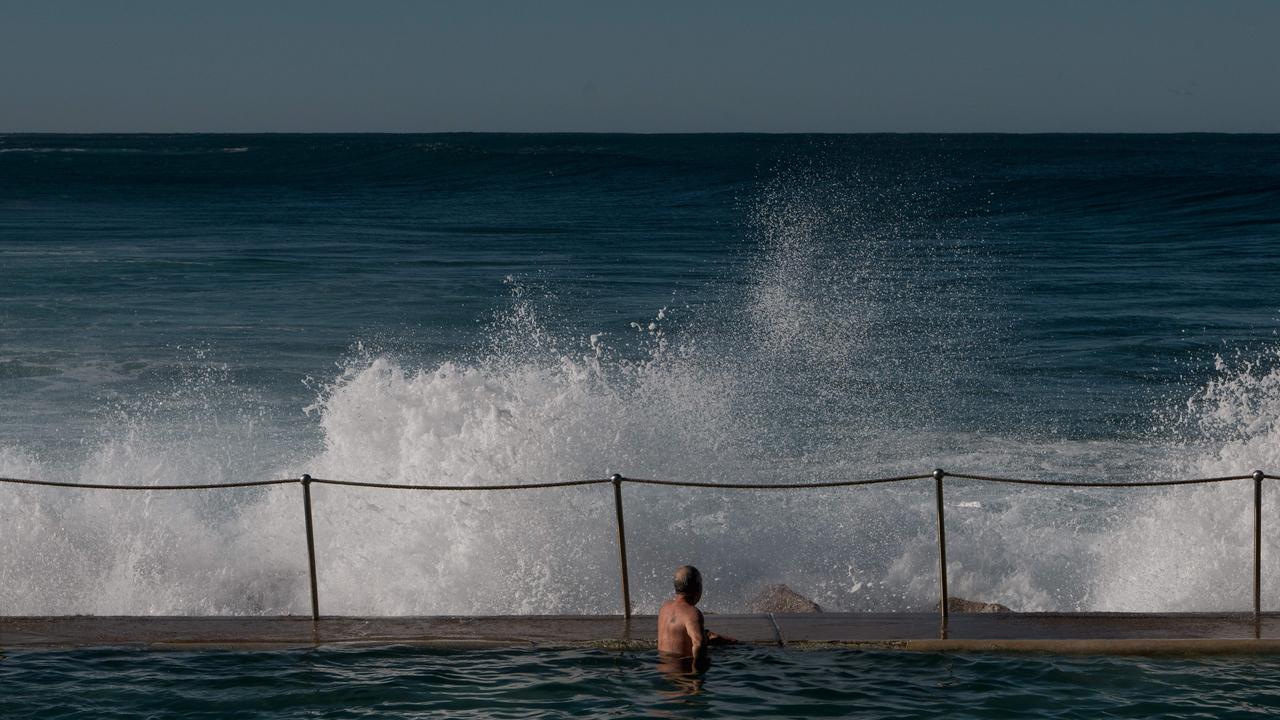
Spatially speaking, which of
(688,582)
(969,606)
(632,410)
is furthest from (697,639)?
(632,410)

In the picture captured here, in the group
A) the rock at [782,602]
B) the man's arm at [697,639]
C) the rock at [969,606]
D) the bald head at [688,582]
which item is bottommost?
the rock at [969,606]

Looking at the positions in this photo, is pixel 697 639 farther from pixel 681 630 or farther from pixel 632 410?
pixel 632 410

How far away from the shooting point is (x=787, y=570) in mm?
12359

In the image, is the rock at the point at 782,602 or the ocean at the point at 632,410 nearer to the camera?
the rock at the point at 782,602

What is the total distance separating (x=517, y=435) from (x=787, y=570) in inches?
108

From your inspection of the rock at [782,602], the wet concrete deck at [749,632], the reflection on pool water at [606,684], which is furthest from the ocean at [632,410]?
the reflection on pool water at [606,684]

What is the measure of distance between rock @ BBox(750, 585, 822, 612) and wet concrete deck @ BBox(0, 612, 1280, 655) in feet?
4.32

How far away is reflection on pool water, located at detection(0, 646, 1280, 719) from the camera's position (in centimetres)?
688

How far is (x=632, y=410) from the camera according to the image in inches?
612

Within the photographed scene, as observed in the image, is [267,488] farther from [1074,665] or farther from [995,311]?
[995,311]

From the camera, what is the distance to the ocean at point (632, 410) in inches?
469

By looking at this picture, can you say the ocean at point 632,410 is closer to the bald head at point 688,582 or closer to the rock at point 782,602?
the rock at point 782,602

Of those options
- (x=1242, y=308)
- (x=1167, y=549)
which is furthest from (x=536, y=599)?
(x=1242, y=308)

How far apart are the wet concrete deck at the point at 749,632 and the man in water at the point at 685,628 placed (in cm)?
31
